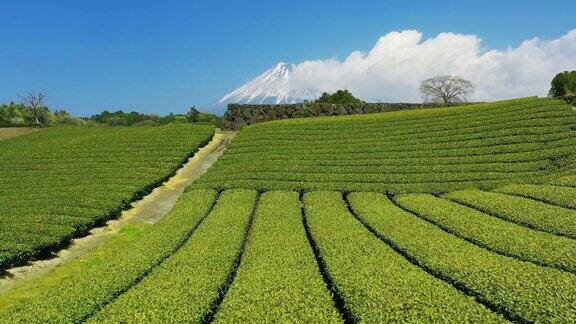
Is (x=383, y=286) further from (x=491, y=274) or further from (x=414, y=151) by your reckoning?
(x=414, y=151)

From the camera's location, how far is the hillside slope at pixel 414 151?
93.3 feet

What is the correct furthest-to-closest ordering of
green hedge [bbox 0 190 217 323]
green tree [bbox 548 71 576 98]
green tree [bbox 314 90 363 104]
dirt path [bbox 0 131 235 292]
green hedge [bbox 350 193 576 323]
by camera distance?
green tree [bbox 314 90 363 104]
green tree [bbox 548 71 576 98]
dirt path [bbox 0 131 235 292]
green hedge [bbox 0 190 217 323]
green hedge [bbox 350 193 576 323]

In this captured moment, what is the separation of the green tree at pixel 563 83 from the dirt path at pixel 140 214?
4027cm

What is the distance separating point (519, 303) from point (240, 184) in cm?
2046

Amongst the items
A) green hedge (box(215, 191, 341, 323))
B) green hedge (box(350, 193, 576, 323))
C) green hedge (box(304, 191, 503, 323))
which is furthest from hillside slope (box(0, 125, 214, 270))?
green hedge (box(350, 193, 576, 323))

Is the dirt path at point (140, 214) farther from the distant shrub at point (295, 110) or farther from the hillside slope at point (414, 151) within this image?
the distant shrub at point (295, 110)

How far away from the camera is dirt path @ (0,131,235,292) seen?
19750 millimetres

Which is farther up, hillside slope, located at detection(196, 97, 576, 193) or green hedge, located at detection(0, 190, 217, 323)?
hillside slope, located at detection(196, 97, 576, 193)

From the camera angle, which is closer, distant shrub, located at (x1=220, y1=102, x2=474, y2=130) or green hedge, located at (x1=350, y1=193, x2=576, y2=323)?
green hedge, located at (x1=350, y1=193, x2=576, y2=323)

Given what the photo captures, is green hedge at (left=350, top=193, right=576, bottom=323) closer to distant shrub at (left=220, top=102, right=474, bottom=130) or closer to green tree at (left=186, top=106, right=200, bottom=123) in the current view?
distant shrub at (left=220, top=102, right=474, bottom=130)

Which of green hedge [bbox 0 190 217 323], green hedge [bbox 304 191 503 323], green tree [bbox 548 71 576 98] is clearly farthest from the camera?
green tree [bbox 548 71 576 98]

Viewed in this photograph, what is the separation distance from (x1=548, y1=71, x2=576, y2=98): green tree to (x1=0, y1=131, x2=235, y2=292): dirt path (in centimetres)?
4027

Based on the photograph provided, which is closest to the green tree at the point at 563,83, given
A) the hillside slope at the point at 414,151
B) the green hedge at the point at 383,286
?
the hillside slope at the point at 414,151

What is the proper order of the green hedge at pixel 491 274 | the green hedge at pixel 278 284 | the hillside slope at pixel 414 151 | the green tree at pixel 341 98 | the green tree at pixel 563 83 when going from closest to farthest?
the green hedge at pixel 491 274, the green hedge at pixel 278 284, the hillside slope at pixel 414 151, the green tree at pixel 563 83, the green tree at pixel 341 98
